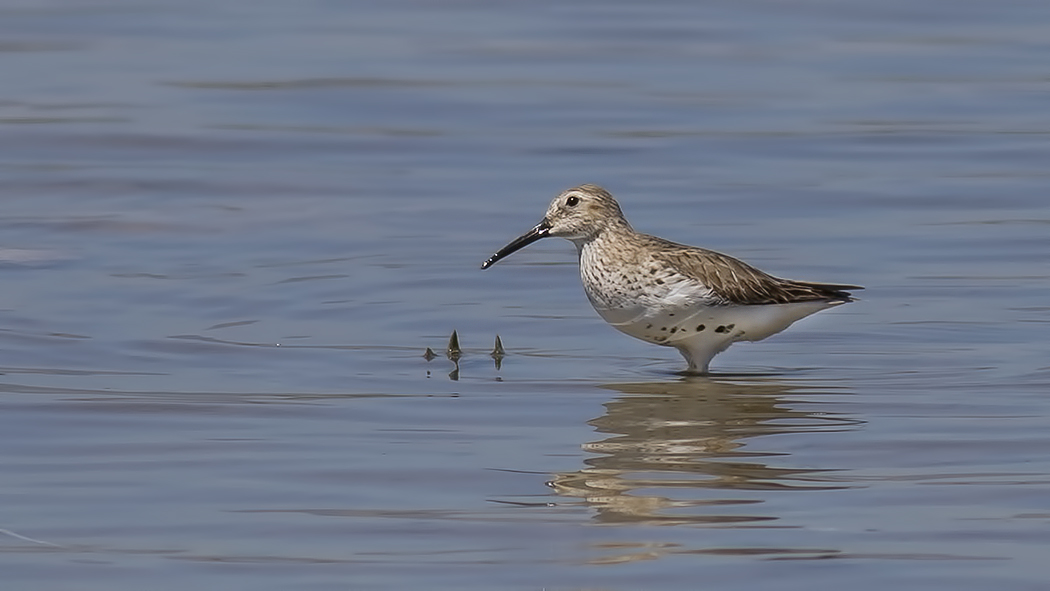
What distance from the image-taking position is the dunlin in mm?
9672

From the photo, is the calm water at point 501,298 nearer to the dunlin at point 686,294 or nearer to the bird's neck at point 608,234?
the dunlin at point 686,294

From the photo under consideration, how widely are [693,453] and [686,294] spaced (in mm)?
1980

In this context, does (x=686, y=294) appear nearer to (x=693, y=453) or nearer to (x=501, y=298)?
(x=501, y=298)

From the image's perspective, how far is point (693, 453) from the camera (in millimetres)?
7758

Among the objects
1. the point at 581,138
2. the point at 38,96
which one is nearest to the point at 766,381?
the point at 581,138

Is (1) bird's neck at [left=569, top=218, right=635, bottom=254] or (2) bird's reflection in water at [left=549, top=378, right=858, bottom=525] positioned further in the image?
(1) bird's neck at [left=569, top=218, right=635, bottom=254]

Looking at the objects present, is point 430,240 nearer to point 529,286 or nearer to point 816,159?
point 529,286

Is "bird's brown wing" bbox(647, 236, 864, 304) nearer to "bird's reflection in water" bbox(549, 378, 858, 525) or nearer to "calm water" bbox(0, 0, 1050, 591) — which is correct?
"calm water" bbox(0, 0, 1050, 591)

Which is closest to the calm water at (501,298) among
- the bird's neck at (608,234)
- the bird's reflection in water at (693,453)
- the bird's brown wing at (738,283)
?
the bird's reflection in water at (693,453)

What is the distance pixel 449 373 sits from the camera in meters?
9.29

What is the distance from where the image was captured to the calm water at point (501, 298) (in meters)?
6.45

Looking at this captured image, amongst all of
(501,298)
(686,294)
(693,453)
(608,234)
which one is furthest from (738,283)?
(693,453)

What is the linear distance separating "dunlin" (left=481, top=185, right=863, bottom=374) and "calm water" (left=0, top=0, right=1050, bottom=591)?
224 mm

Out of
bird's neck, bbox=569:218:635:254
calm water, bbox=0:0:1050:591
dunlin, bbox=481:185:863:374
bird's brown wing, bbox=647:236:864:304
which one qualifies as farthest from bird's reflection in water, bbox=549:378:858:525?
bird's neck, bbox=569:218:635:254
